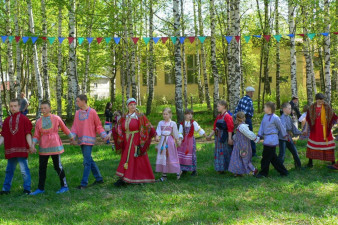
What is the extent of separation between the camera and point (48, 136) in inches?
298

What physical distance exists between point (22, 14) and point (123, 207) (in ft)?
74.6

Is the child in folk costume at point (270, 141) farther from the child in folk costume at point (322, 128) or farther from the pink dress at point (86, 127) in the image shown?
the pink dress at point (86, 127)

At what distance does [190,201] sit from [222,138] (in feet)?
8.60

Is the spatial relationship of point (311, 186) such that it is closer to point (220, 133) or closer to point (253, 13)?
point (220, 133)

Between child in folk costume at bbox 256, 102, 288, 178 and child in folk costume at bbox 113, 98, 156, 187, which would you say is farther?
child in folk costume at bbox 256, 102, 288, 178

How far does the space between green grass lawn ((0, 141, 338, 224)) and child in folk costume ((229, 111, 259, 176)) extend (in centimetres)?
23

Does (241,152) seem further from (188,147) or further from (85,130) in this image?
(85,130)

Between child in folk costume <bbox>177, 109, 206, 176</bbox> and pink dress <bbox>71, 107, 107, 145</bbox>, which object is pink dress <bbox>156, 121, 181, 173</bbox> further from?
pink dress <bbox>71, 107, 107, 145</bbox>

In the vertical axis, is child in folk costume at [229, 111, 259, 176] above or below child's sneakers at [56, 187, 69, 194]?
above

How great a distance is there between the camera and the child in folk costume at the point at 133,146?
7.93 meters

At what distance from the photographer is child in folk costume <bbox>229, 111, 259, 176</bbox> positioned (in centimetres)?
855

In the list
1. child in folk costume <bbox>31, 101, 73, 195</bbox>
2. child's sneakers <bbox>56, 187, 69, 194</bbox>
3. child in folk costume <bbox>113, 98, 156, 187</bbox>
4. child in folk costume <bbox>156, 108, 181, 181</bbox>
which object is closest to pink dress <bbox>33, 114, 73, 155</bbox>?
child in folk costume <bbox>31, 101, 73, 195</bbox>

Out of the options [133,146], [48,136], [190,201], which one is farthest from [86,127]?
[190,201]

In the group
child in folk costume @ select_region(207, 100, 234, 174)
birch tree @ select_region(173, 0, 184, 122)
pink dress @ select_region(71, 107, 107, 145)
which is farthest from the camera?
birch tree @ select_region(173, 0, 184, 122)
